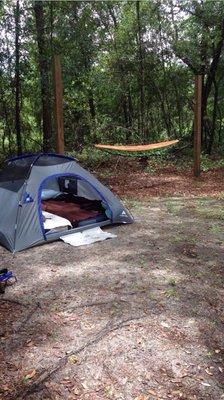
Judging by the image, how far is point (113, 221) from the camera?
16.1 feet

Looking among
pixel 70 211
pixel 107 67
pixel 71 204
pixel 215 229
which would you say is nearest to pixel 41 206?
pixel 70 211

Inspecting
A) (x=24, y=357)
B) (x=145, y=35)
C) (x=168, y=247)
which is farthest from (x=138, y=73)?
(x=24, y=357)

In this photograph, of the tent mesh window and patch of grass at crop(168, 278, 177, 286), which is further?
the tent mesh window

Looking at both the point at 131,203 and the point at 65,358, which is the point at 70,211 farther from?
the point at 65,358

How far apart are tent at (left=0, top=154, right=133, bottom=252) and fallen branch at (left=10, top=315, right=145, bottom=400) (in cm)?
177

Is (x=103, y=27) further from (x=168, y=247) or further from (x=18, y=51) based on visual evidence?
(x=168, y=247)

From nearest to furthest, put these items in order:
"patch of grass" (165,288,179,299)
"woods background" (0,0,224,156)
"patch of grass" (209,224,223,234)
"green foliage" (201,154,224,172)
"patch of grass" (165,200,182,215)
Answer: "patch of grass" (165,288,179,299), "patch of grass" (209,224,223,234), "patch of grass" (165,200,182,215), "woods background" (0,0,224,156), "green foliage" (201,154,224,172)

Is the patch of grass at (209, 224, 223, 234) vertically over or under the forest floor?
over

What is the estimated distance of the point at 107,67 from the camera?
37.6 ft

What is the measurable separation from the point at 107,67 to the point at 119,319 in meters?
10.0

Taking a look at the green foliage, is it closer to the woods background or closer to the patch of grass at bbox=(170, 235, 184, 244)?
the woods background

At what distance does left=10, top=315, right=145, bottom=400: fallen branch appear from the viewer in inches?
79.5

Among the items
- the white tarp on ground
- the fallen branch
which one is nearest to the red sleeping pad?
the white tarp on ground

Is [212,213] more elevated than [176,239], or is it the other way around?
[212,213]
